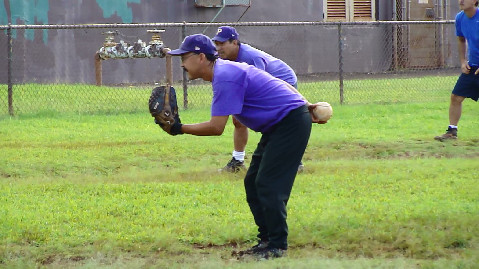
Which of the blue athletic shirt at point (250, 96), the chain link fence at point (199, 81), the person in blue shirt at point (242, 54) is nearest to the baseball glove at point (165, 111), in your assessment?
the blue athletic shirt at point (250, 96)

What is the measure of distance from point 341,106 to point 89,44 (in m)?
7.90

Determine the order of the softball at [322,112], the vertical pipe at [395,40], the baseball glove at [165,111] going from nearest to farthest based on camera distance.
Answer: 1. the baseball glove at [165,111]
2. the softball at [322,112]
3. the vertical pipe at [395,40]

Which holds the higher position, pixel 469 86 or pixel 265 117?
pixel 265 117

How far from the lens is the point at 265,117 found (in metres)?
5.59

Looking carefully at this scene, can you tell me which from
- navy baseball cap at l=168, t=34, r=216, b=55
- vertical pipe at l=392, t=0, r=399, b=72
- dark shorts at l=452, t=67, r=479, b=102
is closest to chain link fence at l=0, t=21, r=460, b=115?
vertical pipe at l=392, t=0, r=399, b=72

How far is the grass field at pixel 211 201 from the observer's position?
5.93m

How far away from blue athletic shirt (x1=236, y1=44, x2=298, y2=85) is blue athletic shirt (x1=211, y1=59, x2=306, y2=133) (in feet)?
8.18

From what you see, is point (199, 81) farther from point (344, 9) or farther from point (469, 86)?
point (469, 86)

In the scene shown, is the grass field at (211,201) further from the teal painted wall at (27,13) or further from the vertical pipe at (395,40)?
the vertical pipe at (395,40)

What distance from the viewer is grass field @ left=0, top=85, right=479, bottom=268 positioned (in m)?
5.93

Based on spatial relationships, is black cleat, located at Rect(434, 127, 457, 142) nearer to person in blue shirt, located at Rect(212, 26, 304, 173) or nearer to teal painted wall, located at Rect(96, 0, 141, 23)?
person in blue shirt, located at Rect(212, 26, 304, 173)

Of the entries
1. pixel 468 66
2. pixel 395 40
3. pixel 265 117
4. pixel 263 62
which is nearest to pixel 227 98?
pixel 265 117

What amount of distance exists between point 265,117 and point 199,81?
1497 centimetres

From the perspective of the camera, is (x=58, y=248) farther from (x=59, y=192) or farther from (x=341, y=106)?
(x=341, y=106)
